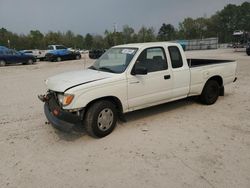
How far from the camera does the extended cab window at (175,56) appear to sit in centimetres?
565

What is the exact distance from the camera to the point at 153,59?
17.8 feet

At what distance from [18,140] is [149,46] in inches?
132

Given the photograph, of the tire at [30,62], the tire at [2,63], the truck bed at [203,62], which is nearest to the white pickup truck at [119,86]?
the truck bed at [203,62]

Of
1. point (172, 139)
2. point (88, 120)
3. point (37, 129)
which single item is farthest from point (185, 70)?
point (37, 129)

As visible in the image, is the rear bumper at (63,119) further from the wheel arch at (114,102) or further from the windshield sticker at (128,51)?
the windshield sticker at (128,51)

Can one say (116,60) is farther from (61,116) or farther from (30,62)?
(30,62)

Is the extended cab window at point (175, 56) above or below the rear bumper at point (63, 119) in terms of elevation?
above

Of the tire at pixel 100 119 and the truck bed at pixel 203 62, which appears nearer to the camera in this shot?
the tire at pixel 100 119

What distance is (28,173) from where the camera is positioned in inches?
142

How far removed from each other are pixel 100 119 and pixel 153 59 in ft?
6.07

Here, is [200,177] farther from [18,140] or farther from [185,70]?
[18,140]

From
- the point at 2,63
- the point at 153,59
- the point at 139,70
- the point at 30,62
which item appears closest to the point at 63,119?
the point at 139,70

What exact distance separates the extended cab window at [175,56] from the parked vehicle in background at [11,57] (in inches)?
810

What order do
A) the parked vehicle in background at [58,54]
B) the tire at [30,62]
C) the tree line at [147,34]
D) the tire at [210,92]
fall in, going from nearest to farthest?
the tire at [210,92]
the tire at [30,62]
the parked vehicle in background at [58,54]
the tree line at [147,34]
